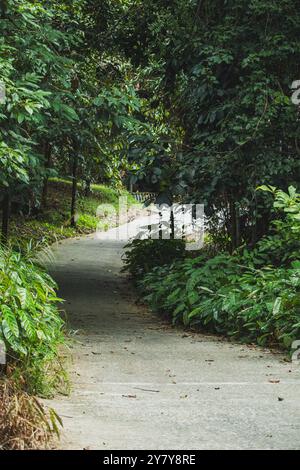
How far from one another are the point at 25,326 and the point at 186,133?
852 centimetres

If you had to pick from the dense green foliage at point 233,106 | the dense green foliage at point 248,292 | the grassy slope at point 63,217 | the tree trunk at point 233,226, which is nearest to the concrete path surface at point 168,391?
the dense green foliage at point 248,292

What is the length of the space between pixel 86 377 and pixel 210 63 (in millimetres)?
5080

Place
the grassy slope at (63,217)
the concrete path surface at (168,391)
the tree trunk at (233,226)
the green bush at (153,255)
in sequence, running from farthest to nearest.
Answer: the grassy slope at (63,217) < the green bush at (153,255) < the tree trunk at (233,226) < the concrete path surface at (168,391)

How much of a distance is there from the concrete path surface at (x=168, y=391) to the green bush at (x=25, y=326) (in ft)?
0.95

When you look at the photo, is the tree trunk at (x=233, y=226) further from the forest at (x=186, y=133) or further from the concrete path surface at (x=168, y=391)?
the concrete path surface at (x=168, y=391)

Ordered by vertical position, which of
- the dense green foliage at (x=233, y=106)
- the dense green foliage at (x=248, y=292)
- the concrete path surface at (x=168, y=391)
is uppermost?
the dense green foliage at (x=233, y=106)

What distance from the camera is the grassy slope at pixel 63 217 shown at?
19.6 metres

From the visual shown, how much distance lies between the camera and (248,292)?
9.55m

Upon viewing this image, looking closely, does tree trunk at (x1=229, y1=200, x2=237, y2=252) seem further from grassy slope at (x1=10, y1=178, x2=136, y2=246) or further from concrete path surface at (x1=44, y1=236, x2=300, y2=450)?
grassy slope at (x1=10, y1=178, x2=136, y2=246)

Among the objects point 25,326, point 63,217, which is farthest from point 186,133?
point 63,217

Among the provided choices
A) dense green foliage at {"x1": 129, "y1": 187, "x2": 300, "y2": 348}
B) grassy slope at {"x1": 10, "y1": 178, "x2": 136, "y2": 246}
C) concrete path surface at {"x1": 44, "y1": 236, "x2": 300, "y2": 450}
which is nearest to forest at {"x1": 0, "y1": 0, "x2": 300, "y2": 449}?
dense green foliage at {"x1": 129, "y1": 187, "x2": 300, "y2": 348}

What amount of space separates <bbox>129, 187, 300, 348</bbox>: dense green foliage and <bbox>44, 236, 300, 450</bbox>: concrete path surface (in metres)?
0.24

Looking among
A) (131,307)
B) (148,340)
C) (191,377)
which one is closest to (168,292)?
(131,307)
